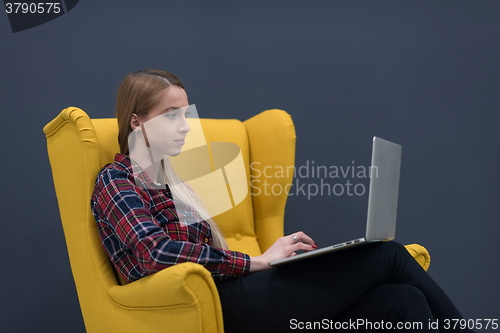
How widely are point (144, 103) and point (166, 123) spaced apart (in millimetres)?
86

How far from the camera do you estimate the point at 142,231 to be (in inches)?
44.3

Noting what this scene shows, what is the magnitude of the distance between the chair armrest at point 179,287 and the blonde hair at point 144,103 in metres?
0.34

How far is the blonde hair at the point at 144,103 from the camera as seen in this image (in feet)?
4.37

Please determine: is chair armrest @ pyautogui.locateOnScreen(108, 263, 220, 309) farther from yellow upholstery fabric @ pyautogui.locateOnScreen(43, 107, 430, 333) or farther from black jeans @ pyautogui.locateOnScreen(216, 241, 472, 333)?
black jeans @ pyautogui.locateOnScreen(216, 241, 472, 333)

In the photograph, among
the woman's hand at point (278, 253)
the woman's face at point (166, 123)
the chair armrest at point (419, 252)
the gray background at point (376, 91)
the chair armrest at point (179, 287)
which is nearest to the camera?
the chair armrest at point (179, 287)

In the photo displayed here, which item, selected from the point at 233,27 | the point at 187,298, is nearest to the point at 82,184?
the point at 187,298

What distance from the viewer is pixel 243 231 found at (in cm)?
176

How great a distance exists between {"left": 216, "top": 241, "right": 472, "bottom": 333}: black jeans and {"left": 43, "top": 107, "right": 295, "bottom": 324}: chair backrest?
16.1 inches

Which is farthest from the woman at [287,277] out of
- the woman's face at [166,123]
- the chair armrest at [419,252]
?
the chair armrest at [419,252]

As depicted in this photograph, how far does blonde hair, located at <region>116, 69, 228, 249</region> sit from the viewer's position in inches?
52.4

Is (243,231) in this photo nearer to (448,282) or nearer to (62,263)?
(62,263)

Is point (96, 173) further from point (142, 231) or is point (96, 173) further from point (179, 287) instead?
point (179, 287)

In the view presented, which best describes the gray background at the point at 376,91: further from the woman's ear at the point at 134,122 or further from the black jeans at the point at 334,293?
the black jeans at the point at 334,293

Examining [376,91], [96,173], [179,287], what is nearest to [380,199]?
[179,287]
